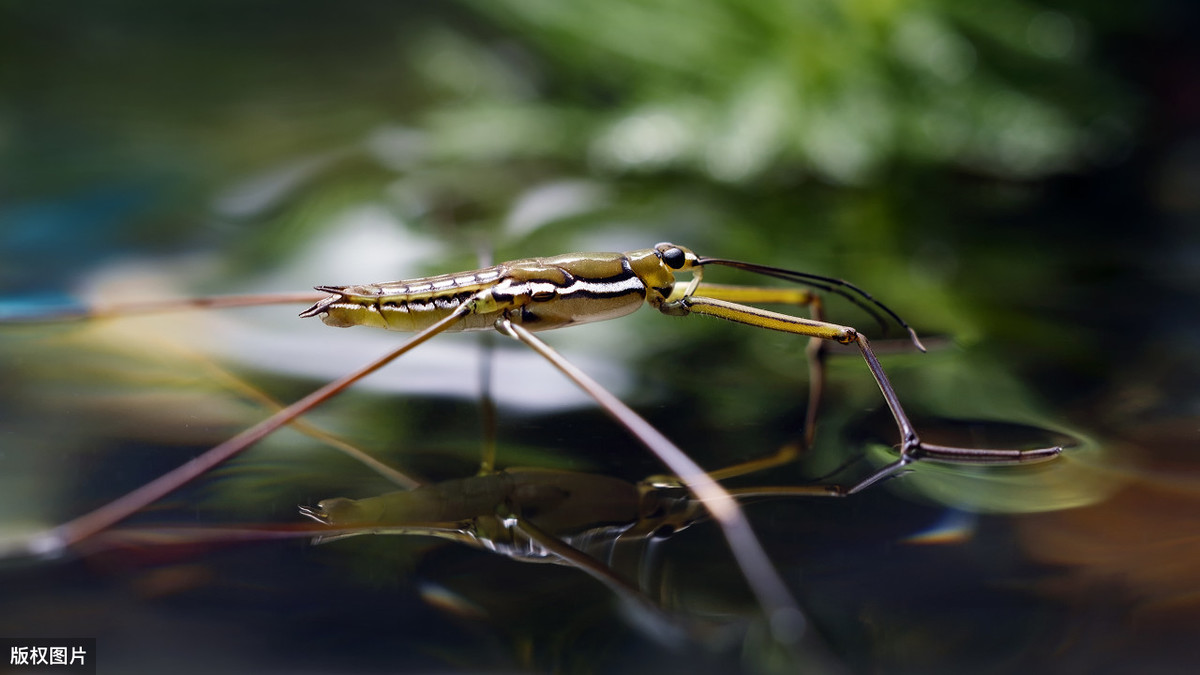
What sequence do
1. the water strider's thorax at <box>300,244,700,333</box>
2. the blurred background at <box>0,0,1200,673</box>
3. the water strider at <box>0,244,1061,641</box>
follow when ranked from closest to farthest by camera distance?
the blurred background at <box>0,0,1200,673</box>, the water strider at <box>0,244,1061,641</box>, the water strider's thorax at <box>300,244,700,333</box>

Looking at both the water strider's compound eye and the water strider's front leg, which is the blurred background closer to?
the water strider's front leg

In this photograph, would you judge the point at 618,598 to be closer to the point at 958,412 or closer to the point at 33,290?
the point at 958,412

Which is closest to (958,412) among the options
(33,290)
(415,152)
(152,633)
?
(152,633)

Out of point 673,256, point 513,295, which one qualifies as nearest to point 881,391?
point 673,256

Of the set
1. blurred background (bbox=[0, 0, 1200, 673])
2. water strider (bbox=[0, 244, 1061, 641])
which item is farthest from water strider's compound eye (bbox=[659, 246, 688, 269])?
blurred background (bbox=[0, 0, 1200, 673])

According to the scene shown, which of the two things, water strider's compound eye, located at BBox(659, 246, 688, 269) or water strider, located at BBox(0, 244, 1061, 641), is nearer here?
water strider, located at BBox(0, 244, 1061, 641)

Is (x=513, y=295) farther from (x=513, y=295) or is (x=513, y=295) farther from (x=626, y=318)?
(x=626, y=318)
